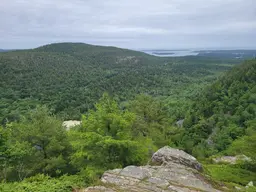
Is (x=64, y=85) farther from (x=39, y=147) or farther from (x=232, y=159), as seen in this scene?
(x=39, y=147)

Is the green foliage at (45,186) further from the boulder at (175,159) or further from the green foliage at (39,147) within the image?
the boulder at (175,159)

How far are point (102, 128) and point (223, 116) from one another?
3240 cm

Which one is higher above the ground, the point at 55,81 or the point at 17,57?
the point at 17,57

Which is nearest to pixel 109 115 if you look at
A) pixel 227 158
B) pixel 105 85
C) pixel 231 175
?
pixel 231 175

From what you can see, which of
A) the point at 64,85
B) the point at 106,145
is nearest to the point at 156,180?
the point at 106,145

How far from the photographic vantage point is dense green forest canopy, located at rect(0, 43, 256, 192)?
1296cm

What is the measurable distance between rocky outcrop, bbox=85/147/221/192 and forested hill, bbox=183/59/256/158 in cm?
1740

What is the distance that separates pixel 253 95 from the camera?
4172 centimetres

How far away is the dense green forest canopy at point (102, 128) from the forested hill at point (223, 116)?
15 cm

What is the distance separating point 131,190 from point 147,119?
53.5 ft

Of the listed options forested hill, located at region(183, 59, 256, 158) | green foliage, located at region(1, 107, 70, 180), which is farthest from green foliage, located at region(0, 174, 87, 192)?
forested hill, located at region(183, 59, 256, 158)

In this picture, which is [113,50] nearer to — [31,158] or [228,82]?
[228,82]

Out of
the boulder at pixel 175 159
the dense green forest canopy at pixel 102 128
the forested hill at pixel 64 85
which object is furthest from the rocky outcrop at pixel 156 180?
the forested hill at pixel 64 85

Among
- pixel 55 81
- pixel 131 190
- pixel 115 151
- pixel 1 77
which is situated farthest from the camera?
pixel 55 81
